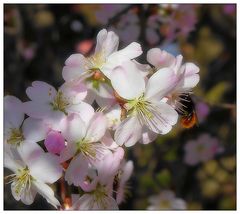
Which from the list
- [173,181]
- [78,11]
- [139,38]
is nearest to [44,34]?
[78,11]

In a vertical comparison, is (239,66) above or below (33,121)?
above

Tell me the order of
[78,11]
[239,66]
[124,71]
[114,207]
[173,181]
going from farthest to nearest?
1. [78,11]
2. [173,181]
3. [239,66]
4. [114,207]
5. [124,71]

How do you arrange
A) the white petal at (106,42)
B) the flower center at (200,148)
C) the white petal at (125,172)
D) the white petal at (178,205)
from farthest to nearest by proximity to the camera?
the flower center at (200,148)
the white petal at (178,205)
the white petal at (125,172)
the white petal at (106,42)

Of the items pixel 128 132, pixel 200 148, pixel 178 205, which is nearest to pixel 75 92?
pixel 128 132

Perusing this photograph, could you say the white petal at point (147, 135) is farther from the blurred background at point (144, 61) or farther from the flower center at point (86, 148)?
the blurred background at point (144, 61)

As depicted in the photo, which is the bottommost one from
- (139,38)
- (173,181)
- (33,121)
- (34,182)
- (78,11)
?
(173,181)

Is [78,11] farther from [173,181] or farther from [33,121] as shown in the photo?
[33,121]

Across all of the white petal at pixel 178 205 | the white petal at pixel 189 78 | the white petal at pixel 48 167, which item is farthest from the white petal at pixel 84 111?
the white petal at pixel 178 205

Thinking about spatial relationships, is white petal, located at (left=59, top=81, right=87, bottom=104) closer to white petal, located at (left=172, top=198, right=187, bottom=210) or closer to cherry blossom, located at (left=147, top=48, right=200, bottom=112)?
cherry blossom, located at (left=147, top=48, right=200, bottom=112)
